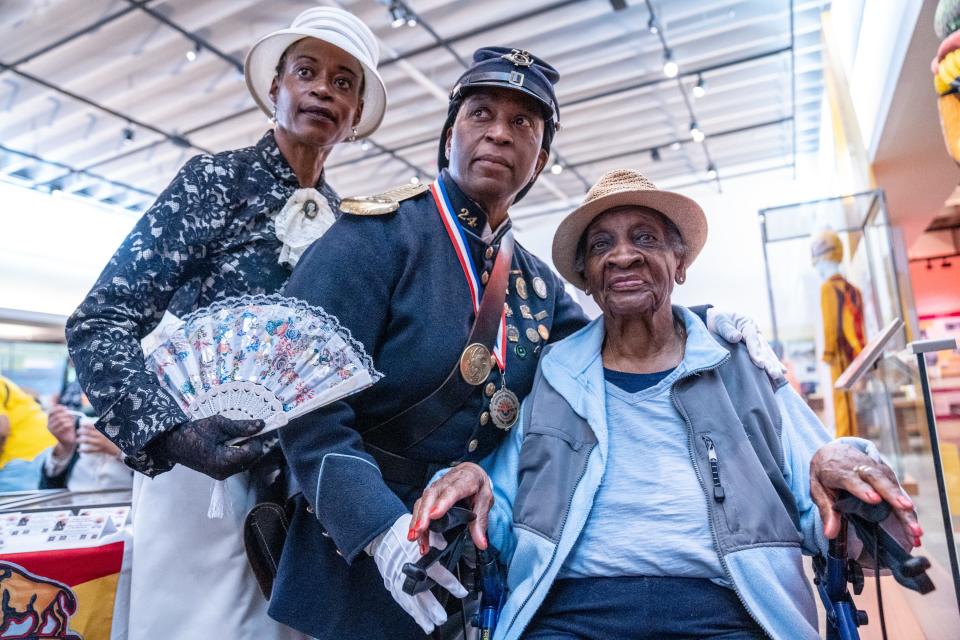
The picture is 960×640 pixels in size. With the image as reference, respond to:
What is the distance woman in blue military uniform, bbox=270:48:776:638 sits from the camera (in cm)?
129

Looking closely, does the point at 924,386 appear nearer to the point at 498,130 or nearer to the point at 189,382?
the point at 498,130

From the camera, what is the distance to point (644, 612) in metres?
1.46

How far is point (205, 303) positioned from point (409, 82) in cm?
710

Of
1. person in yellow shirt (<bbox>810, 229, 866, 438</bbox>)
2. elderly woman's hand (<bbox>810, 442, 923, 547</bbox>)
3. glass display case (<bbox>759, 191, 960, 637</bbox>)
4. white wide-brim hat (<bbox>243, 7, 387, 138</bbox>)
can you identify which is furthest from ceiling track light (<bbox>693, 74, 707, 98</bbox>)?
elderly woman's hand (<bbox>810, 442, 923, 547</bbox>)

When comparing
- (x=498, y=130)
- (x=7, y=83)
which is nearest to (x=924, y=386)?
(x=498, y=130)

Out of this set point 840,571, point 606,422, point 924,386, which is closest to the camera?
point 840,571

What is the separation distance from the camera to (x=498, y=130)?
5.65 feet

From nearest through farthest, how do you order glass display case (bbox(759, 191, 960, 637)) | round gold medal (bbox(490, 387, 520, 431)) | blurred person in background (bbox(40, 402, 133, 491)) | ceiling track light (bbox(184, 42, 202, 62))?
round gold medal (bbox(490, 387, 520, 431)) < blurred person in background (bbox(40, 402, 133, 491)) < glass display case (bbox(759, 191, 960, 637)) < ceiling track light (bbox(184, 42, 202, 62))

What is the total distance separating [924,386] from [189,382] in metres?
2.38

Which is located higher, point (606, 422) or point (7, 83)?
point (7, 83)

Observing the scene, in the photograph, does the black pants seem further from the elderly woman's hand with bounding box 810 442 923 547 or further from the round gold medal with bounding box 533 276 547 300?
the round gold medal with bounding box 533 276 547 300

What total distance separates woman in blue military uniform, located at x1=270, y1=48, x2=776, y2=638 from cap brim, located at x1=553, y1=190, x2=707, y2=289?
0.20m

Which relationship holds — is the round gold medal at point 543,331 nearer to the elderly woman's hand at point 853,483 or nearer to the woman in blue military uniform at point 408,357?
the woman in blue military uniform at point 408,357

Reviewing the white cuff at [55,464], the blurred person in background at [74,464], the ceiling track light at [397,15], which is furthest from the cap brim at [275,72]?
the ceiling track light at [397,15]
